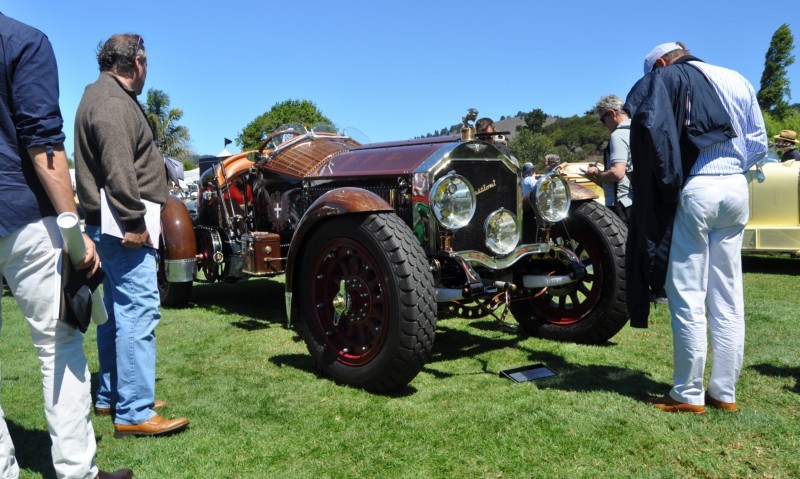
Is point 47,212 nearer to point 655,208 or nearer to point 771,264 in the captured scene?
point 655,208

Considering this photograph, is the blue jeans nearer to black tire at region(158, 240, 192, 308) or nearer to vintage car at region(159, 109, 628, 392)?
vintage car at region(159, 109, 628, 392)

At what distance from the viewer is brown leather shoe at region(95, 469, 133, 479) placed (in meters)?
2.41

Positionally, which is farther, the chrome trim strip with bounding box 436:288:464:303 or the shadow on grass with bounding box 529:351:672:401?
the chrome trim strip with bounding box 436:288:464:303

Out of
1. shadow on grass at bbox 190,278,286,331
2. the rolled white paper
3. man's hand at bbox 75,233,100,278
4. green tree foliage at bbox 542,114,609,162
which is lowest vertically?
shadow on grass at bbox 190,278,286,331

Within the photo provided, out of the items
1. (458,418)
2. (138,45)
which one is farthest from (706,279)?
(138,45)

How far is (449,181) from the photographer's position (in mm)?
3836

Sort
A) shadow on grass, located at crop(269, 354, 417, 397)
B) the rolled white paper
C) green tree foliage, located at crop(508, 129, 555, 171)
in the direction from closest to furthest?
the rolled white paper, shadow on grass, located at crop(269, 354, 417, 397), green tree foliage, located at crop(508, 129, 555, 171)

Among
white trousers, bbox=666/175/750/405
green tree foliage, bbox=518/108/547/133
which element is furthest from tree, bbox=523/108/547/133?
white trousers, bbox=666/175/750/405

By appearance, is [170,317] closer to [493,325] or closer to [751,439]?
[493,325]

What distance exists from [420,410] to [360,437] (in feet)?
1.45

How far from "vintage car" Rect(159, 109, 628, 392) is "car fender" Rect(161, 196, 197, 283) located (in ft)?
0.04

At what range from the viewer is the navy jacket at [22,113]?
2188 mm

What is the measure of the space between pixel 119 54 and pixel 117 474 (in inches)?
77.1

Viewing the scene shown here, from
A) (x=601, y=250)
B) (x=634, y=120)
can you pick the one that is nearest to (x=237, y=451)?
(x=634, y=120)
